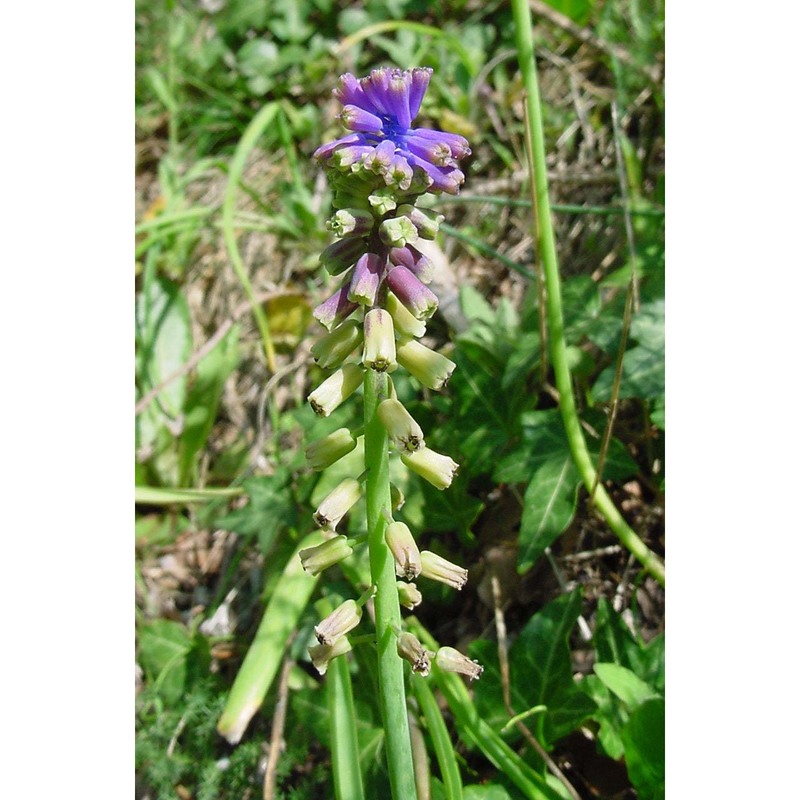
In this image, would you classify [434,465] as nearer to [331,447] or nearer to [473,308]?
[331,447]

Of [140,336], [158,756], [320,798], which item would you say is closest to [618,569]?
[320,798]

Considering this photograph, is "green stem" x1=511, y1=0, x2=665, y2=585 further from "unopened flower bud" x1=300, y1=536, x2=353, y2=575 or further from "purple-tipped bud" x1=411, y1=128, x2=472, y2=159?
"unopened flower bud" x1=300, y1=536, x2=353, y2=575

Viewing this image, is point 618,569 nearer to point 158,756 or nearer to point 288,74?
point 158,756

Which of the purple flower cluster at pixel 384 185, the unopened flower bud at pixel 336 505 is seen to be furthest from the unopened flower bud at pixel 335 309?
the unopened flower bud at pixel 336 505

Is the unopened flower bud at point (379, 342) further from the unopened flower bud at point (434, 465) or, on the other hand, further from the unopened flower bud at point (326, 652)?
the unopened flower bud at point (326, 652)

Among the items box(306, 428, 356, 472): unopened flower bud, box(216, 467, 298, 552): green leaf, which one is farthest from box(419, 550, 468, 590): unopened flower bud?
box(216, 467, 298, 552): green leaf

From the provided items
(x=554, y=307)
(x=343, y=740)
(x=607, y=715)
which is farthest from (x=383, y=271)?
(x=607, y=715)
